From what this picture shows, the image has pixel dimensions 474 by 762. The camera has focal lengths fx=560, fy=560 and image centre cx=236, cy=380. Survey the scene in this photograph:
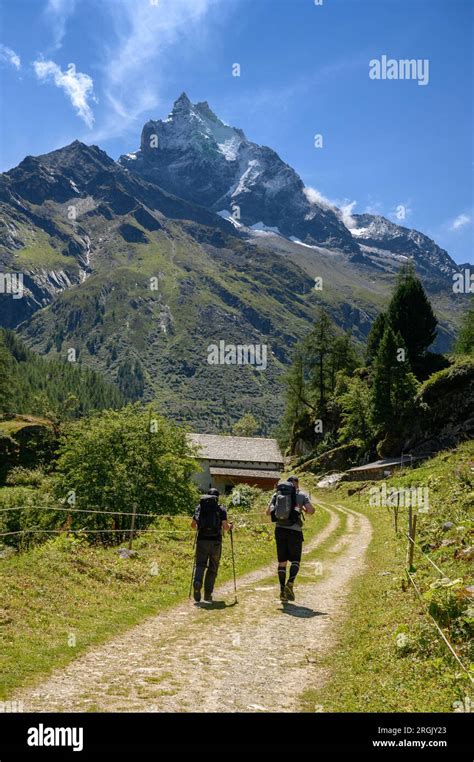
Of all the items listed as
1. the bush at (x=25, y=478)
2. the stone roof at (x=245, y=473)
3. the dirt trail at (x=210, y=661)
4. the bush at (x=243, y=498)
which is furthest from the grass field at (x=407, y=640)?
the stone roof at (x=245, y=473)

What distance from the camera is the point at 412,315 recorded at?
77.2m

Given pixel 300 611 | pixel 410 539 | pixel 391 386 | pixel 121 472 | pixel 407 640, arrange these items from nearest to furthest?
pixel 407 640 → pixel 300 611 → pixel 410 539 → pixel 121 472 → pixel 391 386

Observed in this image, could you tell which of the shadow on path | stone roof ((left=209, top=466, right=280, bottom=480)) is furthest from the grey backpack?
stone roof ((left=209, top=466, right=280, bottom=480))

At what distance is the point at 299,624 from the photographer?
40.2 feet

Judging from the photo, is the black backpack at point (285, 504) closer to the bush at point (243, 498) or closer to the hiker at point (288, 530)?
the hiker at point (288, 530)

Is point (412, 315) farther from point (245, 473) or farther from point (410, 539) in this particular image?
point (410, 539)

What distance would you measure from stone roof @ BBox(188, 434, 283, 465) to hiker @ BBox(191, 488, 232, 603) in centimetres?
5468

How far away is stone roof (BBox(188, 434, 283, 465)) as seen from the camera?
232 ft

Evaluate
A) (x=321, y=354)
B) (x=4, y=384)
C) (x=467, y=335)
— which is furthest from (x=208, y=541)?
(x=4, y=384)

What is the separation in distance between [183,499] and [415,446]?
112 feet

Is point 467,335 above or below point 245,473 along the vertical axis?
above

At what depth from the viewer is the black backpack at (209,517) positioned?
14180mm

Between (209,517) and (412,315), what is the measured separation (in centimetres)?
6885

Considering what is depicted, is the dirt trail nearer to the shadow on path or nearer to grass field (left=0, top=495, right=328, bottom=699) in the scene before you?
the shadow on path
